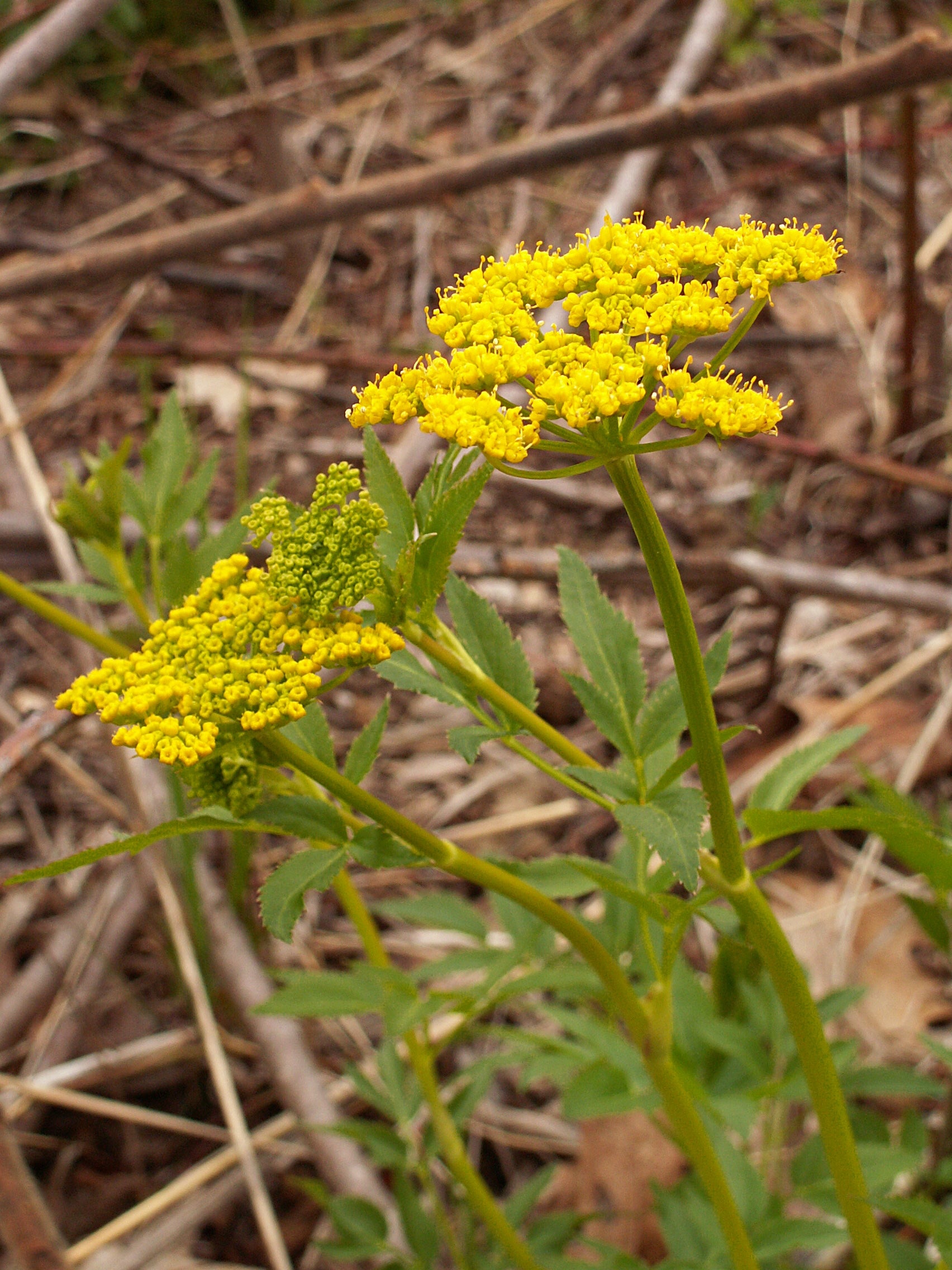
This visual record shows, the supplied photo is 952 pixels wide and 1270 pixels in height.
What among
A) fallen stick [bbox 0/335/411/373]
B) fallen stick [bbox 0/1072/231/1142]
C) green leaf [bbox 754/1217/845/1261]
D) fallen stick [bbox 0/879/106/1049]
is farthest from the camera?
fallen stick [bbox 0/335/411/373]

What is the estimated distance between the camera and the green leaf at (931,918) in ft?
6.05

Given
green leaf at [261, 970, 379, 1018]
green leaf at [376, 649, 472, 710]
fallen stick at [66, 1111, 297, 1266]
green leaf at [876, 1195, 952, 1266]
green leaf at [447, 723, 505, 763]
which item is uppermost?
green leaf at [376, 649, 472, 710]

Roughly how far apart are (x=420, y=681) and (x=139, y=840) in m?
0.39

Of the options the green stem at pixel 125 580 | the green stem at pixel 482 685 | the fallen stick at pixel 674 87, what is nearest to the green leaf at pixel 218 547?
the green stem at pixel 125 580

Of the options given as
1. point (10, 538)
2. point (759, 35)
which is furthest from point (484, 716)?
point (759, 35)

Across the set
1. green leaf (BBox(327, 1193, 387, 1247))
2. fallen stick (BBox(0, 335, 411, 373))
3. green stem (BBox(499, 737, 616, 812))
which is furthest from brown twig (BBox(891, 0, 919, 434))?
green leaf (BBox(327, 1193, 387, 1247))

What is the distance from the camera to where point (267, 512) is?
1.12 metres

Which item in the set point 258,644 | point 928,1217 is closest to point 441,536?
point 258,644

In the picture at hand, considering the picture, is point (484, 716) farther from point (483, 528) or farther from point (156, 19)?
point (156, 19)

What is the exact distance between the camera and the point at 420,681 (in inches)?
49.9

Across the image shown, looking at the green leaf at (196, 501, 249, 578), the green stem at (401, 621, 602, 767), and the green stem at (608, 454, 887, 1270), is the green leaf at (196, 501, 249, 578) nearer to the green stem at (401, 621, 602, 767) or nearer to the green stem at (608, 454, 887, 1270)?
the green stem at (401, 621, 602, 767)

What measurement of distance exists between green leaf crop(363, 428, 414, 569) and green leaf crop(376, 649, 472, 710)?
125mm

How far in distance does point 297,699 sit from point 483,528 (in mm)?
2529

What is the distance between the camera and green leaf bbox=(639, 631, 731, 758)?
130cm
